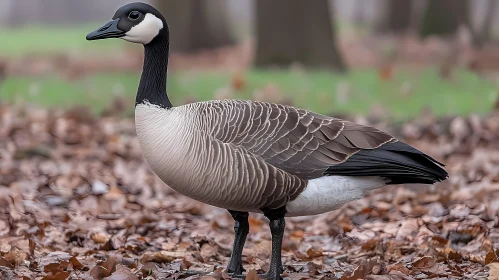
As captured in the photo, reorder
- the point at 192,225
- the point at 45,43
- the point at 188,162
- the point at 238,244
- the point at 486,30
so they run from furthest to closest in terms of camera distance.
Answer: the point at 45,43
the point at 486,30
the point at 192,225
the point at 238,244
the point at 188,162

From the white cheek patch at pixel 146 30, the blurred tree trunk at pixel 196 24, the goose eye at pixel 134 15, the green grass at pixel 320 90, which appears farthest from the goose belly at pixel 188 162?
the blurred tree trunk at pixel 196 24

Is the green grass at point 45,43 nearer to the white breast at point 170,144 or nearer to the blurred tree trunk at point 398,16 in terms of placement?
the blurred tree trunk at point 398,16

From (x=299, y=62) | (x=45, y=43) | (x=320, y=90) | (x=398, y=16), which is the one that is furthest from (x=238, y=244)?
(x=45, y=43)

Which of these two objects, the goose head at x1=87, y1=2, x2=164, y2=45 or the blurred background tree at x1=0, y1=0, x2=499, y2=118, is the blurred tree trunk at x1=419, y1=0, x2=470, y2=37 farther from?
the goose head at x1=87, y1=2, x2=164, y2=45

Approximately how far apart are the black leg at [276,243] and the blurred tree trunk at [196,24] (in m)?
14.8

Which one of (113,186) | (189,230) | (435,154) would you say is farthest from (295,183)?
(435,154)

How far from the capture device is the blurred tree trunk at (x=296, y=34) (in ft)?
53.5

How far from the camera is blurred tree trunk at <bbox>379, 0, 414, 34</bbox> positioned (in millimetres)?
25375

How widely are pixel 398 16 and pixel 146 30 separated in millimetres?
21513

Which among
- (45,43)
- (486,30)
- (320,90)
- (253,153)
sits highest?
(486,30)

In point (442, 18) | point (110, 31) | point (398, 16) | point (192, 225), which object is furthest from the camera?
point (398, 16)

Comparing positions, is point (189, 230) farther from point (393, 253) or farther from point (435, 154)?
point (435, 154)

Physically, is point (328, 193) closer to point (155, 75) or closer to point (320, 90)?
point (155, 75)

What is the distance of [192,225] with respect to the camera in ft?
24.2
